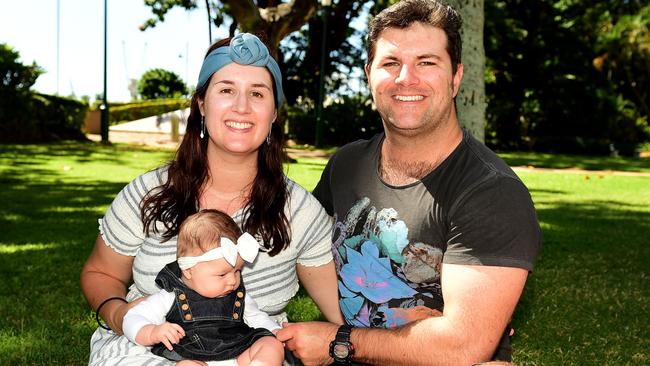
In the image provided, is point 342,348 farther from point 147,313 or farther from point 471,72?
point 471,72

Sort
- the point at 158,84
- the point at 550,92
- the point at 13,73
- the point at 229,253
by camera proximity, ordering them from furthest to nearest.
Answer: the point at 158,84 → the point at 550,92 → the point at 13,73 → the point at 229,253

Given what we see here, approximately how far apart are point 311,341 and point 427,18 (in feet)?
5.16

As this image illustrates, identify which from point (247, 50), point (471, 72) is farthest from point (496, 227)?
point (471, 72)

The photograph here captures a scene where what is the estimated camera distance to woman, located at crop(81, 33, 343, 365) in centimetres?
336

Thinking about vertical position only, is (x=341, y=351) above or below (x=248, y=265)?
below

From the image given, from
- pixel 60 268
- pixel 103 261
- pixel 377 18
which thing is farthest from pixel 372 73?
pixel 60 268

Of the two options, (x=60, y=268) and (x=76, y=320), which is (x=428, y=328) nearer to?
(x=76, y=320)

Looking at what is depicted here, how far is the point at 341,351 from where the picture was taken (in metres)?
3.28

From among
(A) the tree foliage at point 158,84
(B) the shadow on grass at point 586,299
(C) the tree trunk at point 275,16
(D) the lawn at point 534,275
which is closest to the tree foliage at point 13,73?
(D) the lawn at point 534,275

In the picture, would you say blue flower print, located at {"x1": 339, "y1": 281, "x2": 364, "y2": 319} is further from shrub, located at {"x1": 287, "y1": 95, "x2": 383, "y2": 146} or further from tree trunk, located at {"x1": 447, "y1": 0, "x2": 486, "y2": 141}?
shrub, located at {"x1": 287, "y1": 95, "x2": 383, "y2": 146}

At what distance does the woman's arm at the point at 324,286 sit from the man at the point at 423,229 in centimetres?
10

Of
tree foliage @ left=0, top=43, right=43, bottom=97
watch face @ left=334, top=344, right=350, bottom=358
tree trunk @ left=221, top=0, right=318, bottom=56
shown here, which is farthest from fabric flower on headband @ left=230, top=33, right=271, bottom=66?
tree foliage @ left=0, top=43, right=43, bottom=97

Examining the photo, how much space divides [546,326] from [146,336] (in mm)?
4231

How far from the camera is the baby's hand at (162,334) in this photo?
2.84 metres
